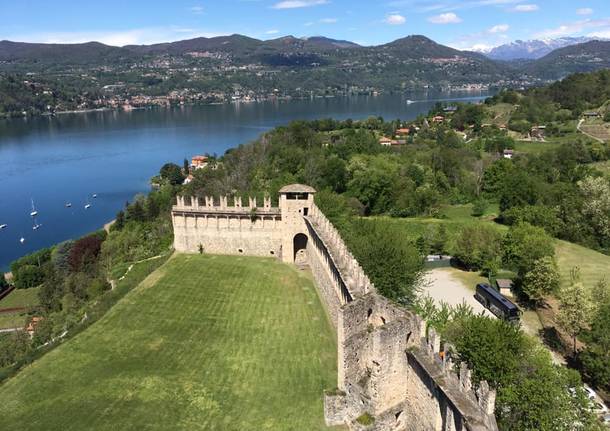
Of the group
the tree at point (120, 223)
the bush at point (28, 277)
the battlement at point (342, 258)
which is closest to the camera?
the battlement at point (342, 258)

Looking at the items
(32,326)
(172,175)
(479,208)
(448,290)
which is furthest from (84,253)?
(479,208)

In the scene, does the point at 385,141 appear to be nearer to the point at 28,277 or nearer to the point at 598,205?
the point at 598,205

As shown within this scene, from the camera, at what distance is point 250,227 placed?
1602 inches

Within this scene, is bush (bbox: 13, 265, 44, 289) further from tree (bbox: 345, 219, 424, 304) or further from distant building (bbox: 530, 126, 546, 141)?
distant building (bbox: 530, 126, 546, 141)

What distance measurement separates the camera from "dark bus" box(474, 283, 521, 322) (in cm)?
3434

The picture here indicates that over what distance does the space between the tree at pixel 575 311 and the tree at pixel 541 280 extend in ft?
20.9

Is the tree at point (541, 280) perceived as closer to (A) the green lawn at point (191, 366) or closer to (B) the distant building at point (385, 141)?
(A) the green lawn at point (191, 366)

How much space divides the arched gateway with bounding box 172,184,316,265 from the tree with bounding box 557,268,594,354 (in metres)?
18.8

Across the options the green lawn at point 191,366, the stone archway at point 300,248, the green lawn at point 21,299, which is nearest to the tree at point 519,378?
the green lawn at point 191,366

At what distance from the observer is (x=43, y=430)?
67.3 ft

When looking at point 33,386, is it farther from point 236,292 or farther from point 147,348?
point 236,292

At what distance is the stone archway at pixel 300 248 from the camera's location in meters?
39.6

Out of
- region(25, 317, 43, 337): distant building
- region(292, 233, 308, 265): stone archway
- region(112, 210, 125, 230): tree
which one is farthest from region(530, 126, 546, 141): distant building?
region(25, 317, 43, 337): distant building

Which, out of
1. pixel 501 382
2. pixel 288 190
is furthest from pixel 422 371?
pixel 288 190
